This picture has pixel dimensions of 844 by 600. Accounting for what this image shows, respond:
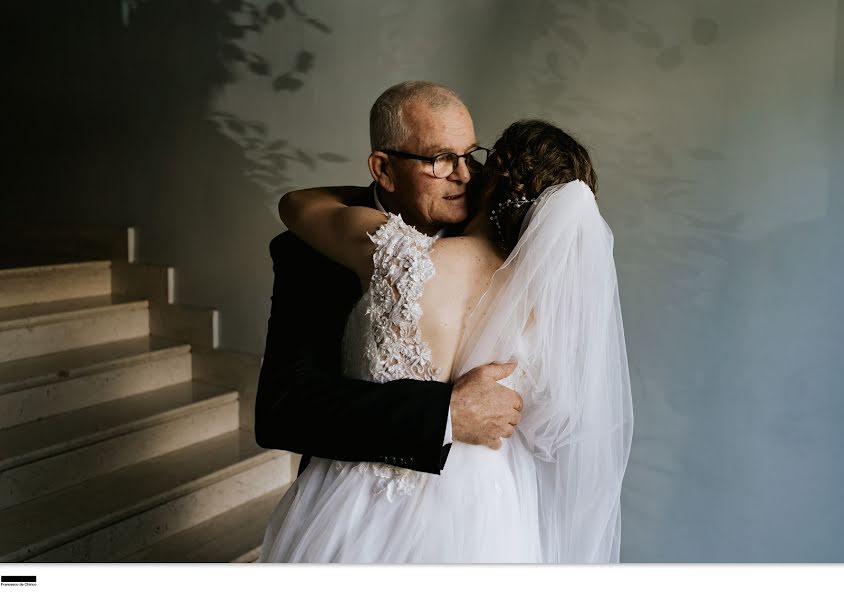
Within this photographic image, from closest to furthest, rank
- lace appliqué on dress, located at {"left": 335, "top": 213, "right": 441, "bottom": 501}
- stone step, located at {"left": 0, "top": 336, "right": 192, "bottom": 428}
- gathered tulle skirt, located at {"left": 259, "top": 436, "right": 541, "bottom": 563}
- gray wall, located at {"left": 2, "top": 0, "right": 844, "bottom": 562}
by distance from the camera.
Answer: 1. lace appliqué on dress, located at {"left": 335, "top": 213, "right": 441, "bottom": 501}
2. gathered tulle skirt, located at {"left": 259, "top": 436, "right": 541, "bottom": 563}
3. gray wall, located at {"left": 2, "top": 0, "right": 844, "bottom": 562}
4. stone step, located at {"left": 0, "top": 336, "right": 192, "bottom": 428}

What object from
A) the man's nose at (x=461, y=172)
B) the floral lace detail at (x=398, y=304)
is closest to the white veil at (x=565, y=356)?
the floral lace detail at (x=398, y=304)

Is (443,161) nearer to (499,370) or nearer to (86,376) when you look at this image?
(499,370)

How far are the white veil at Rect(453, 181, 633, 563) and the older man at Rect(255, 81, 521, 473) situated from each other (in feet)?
0.23

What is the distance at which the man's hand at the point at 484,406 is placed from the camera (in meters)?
1.35

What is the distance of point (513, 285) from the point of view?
1.32m

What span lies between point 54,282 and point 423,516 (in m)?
2.90

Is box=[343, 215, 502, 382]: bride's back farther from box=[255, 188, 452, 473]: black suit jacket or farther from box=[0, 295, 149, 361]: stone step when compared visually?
box=[0, 295, 149, 361]: stone step

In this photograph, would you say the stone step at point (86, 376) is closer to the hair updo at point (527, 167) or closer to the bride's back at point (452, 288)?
the bride's back at point (452, 288)

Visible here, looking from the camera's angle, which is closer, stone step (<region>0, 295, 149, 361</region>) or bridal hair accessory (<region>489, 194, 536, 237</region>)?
bridal hair accessory (<region>489, 194, 536, 237</region>)

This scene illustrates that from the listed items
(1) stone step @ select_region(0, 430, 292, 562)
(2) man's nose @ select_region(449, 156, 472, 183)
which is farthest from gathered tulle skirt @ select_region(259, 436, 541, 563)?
(1) stone step @ select_region(0, 430, 292, 562)

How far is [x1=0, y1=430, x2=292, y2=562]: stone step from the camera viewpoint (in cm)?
234

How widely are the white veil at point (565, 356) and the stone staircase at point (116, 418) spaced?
161 cm

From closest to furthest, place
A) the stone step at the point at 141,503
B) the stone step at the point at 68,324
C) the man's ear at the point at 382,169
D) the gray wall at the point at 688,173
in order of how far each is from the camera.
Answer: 1. the man's ear at the point at 382,169
2. the gray wall at the point at 688,173
3. the stone step at the point at 141,503
4. the stone step at the point at 68,324
